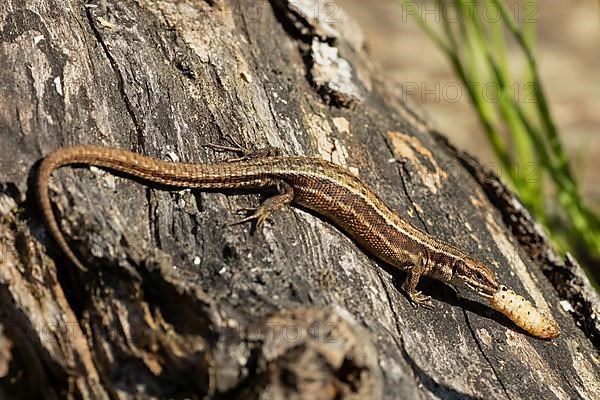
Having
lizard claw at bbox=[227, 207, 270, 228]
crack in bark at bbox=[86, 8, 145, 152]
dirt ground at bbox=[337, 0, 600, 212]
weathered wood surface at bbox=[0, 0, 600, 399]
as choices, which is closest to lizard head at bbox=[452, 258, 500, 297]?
weathered wood surface at bbox=[0, 0, 600, 399]

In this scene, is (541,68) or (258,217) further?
(541,68)

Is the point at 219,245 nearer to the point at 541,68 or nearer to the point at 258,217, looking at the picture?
the point at 258,217

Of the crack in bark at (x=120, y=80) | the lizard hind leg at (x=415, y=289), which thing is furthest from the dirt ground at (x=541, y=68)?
the crack in bark at (x=120, y=80)

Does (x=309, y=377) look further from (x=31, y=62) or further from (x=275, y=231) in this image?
(x=31, y=62)

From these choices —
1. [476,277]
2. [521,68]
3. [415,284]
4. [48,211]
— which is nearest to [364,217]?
[415,284]

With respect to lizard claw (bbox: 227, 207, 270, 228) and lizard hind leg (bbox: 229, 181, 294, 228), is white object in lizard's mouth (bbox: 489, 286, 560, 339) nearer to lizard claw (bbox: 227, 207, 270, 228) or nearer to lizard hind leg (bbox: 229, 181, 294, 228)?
lizard hind leg (bbox: 229, 181, 294, 228)

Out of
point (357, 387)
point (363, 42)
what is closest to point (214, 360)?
point (357, 387)

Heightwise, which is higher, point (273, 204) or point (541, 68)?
point (273, 204)
